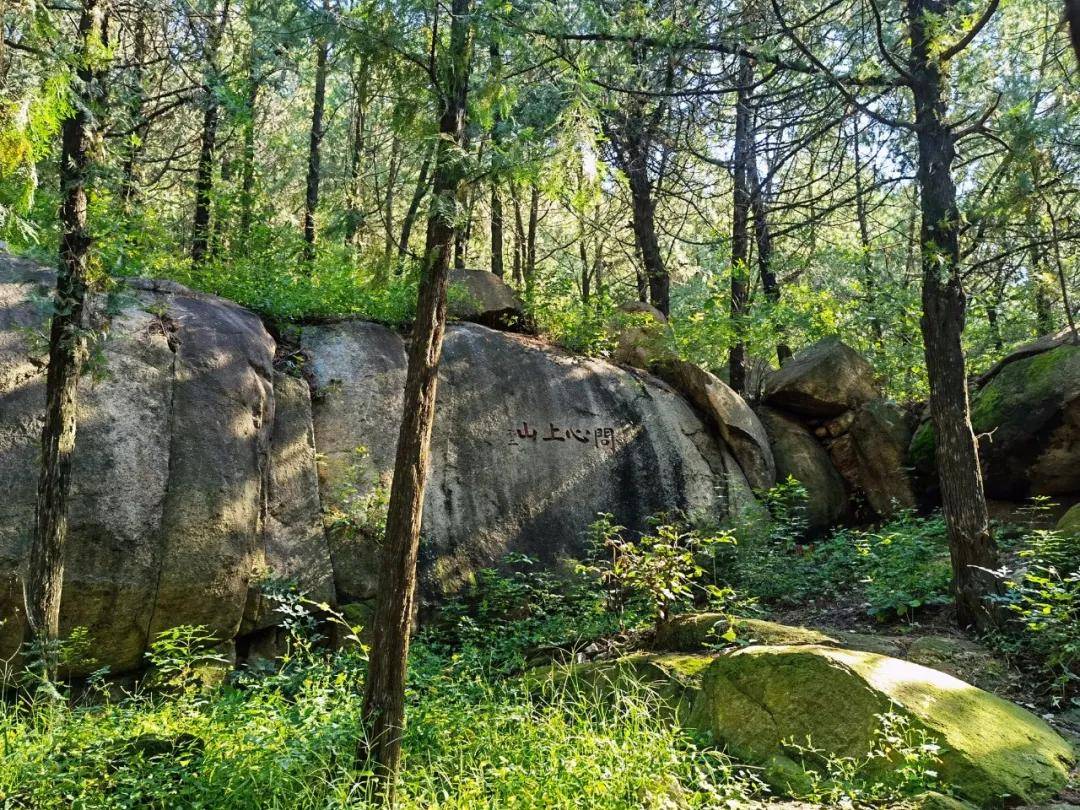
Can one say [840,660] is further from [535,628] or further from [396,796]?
[535,628]

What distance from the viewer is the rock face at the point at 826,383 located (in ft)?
40.2

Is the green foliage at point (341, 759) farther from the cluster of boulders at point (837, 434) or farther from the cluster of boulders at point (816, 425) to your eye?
the cluster of boulders at point (837, 434)

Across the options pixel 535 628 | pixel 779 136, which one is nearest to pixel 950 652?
pixel 535 628

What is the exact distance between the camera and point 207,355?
7738mm

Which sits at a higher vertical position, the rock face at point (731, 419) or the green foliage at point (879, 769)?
the rock face at point (731, 419)

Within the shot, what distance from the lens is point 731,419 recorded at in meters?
11.5

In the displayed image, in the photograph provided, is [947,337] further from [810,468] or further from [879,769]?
[810,468]

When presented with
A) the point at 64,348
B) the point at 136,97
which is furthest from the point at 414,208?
the point at 136,97

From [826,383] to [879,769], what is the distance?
8.80 m

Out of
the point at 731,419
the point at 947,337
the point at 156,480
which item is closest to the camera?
the point at 156,480

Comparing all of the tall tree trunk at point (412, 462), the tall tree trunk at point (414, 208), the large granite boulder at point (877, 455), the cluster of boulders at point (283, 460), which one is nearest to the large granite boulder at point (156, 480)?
the cluster of boulders at point (283, 460)

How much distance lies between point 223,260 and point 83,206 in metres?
5.72

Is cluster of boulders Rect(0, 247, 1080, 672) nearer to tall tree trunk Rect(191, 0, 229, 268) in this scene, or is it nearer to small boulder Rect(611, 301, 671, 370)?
small boulder Rect(611, 301, 671, 370)

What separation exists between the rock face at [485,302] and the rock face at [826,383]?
177 inches
